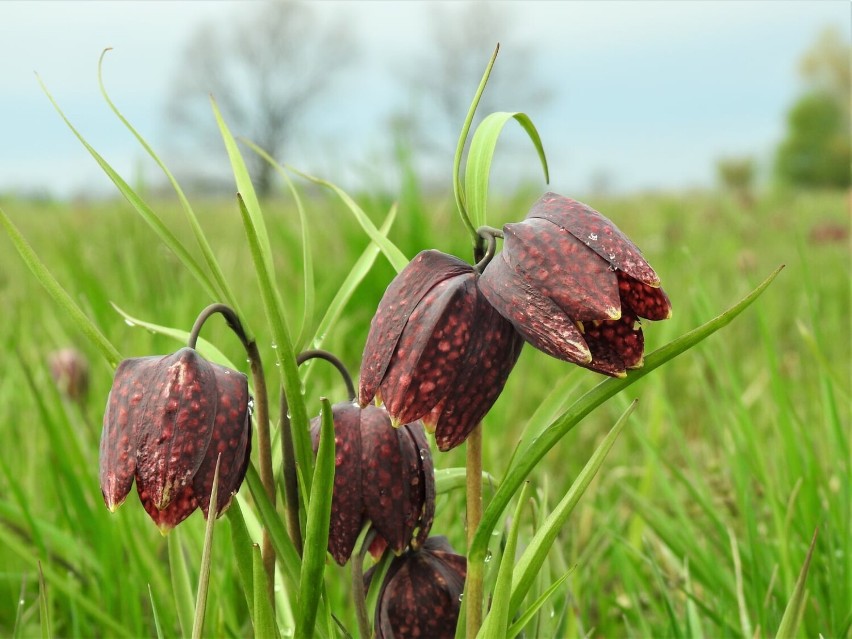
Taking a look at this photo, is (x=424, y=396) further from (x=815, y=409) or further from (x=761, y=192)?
(x=761, y=192)

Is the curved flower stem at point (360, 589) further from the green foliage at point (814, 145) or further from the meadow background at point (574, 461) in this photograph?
the green foliage at point (814, 145)

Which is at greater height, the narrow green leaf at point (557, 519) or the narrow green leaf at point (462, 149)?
the narrow green leaf at point (462, 149)

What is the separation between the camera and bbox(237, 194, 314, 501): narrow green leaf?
0.56m

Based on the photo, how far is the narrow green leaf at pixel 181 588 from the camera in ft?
2.47

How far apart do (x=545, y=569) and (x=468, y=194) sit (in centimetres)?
35

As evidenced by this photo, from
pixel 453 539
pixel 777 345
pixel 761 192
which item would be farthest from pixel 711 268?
pixel 761 192

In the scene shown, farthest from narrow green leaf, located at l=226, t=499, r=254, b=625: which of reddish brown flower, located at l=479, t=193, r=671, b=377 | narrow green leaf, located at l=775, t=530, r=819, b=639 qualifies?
narrow green leaf, located at l=775, t=530, r=819, b=639

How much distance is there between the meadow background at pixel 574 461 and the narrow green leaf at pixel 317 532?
0.20 meters

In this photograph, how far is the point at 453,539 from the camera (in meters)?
1.15

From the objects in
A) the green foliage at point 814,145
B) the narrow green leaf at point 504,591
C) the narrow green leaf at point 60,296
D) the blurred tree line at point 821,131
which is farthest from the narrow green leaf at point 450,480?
the green foliage at point 814,145

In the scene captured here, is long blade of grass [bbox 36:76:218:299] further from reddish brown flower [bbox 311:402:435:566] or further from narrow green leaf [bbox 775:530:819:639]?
narrow green leaf [bbox 775:530:819:639]

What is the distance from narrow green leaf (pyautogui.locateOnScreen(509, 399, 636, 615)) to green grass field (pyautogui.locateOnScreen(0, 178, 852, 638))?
0.08m

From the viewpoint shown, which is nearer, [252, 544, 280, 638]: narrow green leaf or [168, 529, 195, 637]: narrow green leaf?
[252, 544, 280, 638]: narrow green leaf

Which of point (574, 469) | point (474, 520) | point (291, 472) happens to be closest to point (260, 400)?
point (291, 472)
